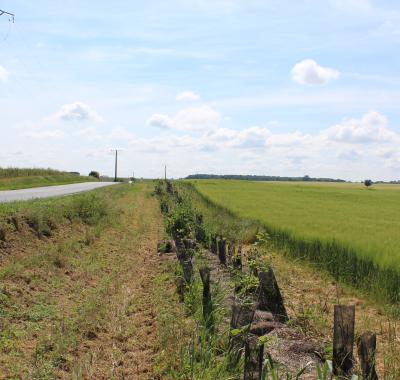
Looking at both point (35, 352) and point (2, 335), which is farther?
point (2, 335)

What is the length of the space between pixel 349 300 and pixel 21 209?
876cm

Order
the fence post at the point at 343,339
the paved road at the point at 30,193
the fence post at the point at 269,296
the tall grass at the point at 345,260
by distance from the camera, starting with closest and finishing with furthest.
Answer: the fence post at the point at 343,339 < the fence post at the point at 269,296 < the tall grass at the point at 345,260 < the paved road at the point at 30,193

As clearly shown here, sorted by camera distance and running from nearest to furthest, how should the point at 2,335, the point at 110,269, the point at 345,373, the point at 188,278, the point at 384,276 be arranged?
the point at 345,373 < the point at 2,335 < the point at 188,278 < the point at 384,276 < the point at 110,269

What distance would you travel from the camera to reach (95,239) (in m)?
14.1

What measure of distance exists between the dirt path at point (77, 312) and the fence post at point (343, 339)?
2091 millimetres

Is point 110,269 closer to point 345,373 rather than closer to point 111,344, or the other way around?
point 111,344

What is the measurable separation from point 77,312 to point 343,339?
4.47 meters

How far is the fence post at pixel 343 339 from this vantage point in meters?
4.02

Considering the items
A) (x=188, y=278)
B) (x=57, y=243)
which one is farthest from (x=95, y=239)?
(x=188, y=278)

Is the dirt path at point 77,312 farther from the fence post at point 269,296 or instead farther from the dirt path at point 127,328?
the fence post at point 269,296

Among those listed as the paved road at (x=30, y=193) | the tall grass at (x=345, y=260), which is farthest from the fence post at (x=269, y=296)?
the paved road at (x=30, y=193)

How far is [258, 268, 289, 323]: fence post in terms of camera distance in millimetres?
6344

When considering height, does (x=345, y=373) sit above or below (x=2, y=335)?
above

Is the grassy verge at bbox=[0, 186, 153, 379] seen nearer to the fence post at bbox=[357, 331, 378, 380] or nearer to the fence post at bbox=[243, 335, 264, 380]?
the fence post at bbox=[243, 335, 264, 380]
